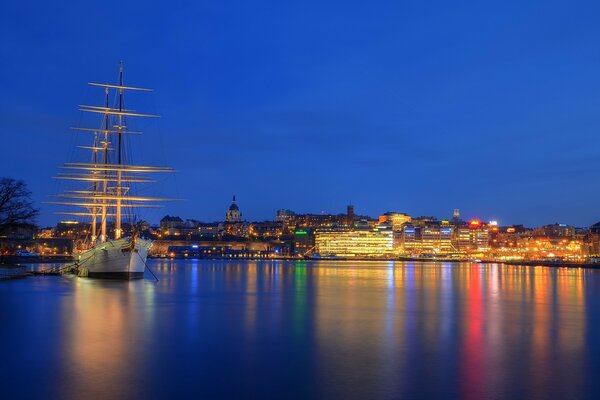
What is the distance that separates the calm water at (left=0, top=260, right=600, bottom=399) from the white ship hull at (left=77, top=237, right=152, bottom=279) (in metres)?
19.5

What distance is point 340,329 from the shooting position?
24422mm

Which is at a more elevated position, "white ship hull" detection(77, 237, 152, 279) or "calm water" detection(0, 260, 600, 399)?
"white ship hull" detection(77, 237, 152, 279)

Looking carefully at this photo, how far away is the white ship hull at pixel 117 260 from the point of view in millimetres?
55438

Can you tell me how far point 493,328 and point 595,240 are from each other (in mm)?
179791

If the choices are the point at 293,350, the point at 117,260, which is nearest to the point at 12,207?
the point at 117,260

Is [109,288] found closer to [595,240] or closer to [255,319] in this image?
[255,319]

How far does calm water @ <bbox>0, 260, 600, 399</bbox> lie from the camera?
14.5 m

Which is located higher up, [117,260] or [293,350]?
[117,260]

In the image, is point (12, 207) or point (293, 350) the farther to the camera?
point (12, 207)

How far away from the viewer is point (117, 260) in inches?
2194

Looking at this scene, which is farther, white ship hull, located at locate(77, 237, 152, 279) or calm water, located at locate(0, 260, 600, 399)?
white ship hull, located at locate(77, 237, 152, 279)

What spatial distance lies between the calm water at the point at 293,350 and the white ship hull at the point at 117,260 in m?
19.5

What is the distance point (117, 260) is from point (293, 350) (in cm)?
3928

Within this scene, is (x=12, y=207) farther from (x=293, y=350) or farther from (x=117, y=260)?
(x=293, y=350)
